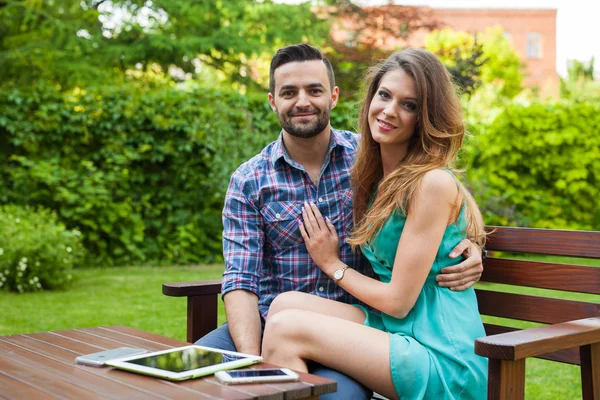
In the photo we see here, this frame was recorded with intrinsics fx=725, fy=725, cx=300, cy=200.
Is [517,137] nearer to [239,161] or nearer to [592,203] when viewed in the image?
[592,203]

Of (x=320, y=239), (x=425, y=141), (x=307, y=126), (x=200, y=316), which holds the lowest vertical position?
(x=200, y=316)

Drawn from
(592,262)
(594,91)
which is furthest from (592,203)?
(594,91)

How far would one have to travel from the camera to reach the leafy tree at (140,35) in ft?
33.2

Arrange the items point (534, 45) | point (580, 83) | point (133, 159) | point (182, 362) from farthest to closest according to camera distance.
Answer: point (534, 45), point (580, 83), point (133, 159), point (182, 362)

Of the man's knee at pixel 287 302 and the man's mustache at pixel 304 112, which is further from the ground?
the man's mustache at pixel 304 112

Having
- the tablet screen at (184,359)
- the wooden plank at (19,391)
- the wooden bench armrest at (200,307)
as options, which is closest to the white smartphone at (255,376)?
the tablet screen at (184,359)

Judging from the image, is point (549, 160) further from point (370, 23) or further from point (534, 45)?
point (534, 45)

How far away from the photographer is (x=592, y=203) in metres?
9.93

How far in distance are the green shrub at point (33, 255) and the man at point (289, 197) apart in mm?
4064

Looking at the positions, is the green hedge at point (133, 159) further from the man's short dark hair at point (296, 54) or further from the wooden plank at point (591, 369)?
the wooden plank at point (591, 369)

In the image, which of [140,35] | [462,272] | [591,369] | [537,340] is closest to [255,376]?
[537,340]

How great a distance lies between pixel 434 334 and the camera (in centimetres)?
239

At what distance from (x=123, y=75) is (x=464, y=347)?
1321 centimetres

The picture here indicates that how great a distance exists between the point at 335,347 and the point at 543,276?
0.94 m
